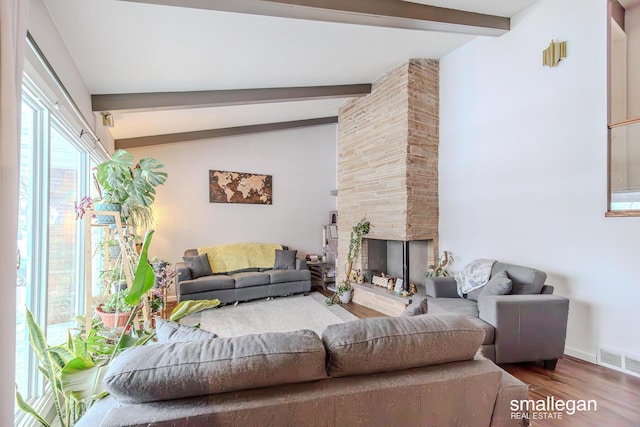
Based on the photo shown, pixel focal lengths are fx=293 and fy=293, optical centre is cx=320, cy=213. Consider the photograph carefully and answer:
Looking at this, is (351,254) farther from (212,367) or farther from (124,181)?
(212,367)

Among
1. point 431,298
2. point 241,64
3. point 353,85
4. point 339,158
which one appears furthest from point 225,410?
point 339,158

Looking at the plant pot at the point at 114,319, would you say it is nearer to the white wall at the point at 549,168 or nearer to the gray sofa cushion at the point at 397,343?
the gray sofa cushion at the point at 397,343

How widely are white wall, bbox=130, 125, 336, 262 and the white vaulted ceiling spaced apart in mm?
970

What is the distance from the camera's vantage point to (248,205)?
561 centimetres

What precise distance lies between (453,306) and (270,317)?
2.33 meters

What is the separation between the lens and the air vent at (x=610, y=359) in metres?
2.42

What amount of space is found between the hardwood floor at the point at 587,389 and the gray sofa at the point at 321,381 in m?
1.21

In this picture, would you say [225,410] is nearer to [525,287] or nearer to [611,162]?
[525,287]

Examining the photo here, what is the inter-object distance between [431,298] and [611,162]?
1.99m

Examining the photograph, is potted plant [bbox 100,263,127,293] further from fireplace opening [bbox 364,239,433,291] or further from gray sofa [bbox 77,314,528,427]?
fireplace opening [bbox 364,239,433,291]

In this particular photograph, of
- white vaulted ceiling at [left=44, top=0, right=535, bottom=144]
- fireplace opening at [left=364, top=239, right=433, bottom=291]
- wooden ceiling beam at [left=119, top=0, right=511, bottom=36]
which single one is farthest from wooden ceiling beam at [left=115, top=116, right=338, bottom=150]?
wooden ceiling beam at [left=119, top=0, right=511, bottom=36]

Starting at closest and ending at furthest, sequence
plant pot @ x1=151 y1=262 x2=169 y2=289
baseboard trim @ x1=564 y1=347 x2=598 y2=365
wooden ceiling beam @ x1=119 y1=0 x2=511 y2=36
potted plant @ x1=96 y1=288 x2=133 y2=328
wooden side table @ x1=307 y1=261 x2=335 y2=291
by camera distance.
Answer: wooden ceiling beam @ x1=119 y1=0 x2=511 y2=36 → potted plant @ x1=96 y1=288 x2=133 y2=328 → baseboard trim @ x1=564 y1=347 x2=598 y2=365 → plant pot @ x1=151 y1=262 x2=169 y2=289 → wooden side table @ x1=307 y1=261 x2=335 y2=291

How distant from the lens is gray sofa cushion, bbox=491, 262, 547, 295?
2.63m

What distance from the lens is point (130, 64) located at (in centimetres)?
254
